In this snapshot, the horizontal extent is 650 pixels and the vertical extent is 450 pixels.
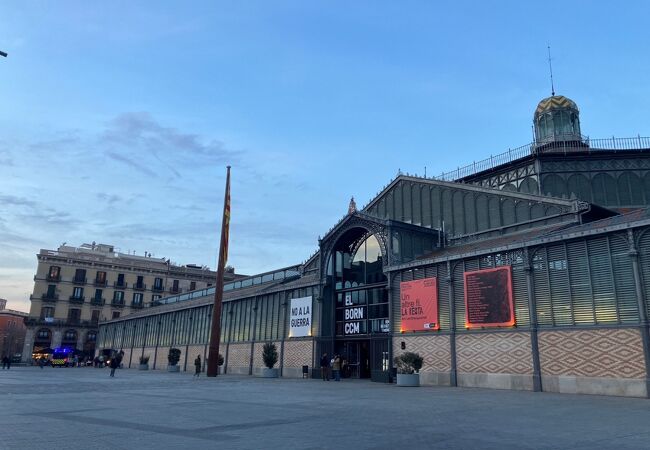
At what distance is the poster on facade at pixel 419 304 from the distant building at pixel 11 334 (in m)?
143

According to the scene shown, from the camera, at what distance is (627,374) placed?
69.1 ft

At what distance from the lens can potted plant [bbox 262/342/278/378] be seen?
3931 centimetres

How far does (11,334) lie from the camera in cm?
15750

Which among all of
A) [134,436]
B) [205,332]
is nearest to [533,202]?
[134,436]

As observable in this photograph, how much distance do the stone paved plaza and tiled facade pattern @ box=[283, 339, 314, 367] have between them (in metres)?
22.0

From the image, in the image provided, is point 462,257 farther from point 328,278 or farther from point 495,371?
point 328,278

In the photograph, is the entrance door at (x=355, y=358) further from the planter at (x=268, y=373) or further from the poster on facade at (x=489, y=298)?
the poster on facade at (x=489, y=298)

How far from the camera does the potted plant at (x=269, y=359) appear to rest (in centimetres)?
3931

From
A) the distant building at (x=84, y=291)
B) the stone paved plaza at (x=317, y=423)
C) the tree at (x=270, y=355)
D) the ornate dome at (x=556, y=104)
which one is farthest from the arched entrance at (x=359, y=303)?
the distant building at (x=84, y=291)

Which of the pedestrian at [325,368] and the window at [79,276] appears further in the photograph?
the window at [79,276]

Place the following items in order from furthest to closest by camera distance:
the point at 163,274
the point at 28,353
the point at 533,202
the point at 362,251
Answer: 1. the point at 163,274
2. the point at 28,353
3. the point at 362,251
4. the point at 533,202

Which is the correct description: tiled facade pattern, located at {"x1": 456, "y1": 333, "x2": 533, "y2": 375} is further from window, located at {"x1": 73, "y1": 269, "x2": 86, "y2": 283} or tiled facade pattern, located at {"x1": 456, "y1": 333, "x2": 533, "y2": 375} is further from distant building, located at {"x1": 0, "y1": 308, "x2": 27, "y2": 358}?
distant building, located at {"x1": 0, "y1": 308, "x2": 27, "y2": 358}

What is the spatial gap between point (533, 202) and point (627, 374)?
1429 centimetres

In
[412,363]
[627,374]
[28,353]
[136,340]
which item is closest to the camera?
[627,374]
